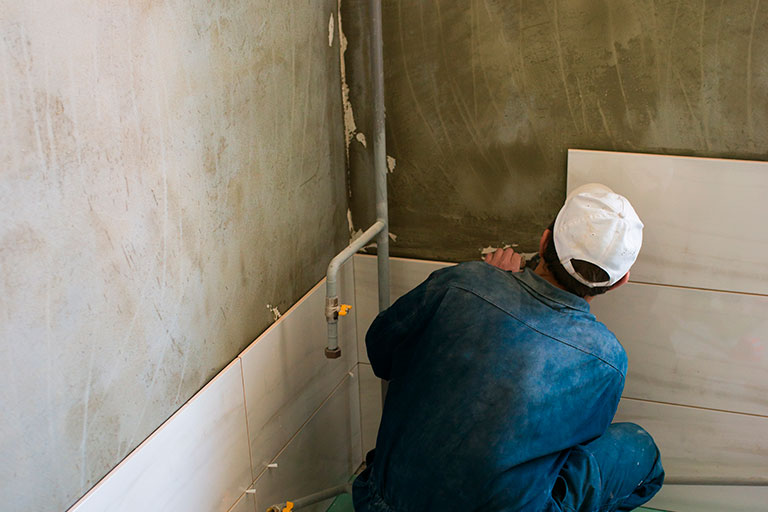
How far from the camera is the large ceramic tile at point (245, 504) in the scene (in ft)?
5.27

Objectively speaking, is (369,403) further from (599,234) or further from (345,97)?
(599,234)

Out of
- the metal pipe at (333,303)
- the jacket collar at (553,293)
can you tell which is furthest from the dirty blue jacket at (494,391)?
the metal pipe at (333,303)

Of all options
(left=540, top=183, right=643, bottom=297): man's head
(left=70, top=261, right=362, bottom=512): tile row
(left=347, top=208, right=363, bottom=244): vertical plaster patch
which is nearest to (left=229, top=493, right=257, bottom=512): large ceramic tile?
(left=70, top=261, right=362, bottom=512): tile row

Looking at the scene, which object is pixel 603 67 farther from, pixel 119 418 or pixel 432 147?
pixel 119 418

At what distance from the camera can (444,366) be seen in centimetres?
146

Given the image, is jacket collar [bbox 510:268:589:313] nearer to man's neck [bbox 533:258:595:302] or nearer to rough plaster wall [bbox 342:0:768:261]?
man's neck [bbox 533:258:595:302]

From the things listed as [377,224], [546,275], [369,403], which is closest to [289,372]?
[377,224]

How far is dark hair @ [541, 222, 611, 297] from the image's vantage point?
4.88 feet

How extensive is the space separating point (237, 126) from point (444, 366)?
0.60m

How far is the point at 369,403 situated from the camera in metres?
2.23

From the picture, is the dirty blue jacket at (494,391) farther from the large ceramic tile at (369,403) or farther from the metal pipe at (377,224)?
the large ceramic tile at (369,403)

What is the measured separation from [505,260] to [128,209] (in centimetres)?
90

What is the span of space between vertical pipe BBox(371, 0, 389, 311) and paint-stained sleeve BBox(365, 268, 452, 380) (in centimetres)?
32

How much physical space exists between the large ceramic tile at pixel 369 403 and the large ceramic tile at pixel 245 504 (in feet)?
1.94
